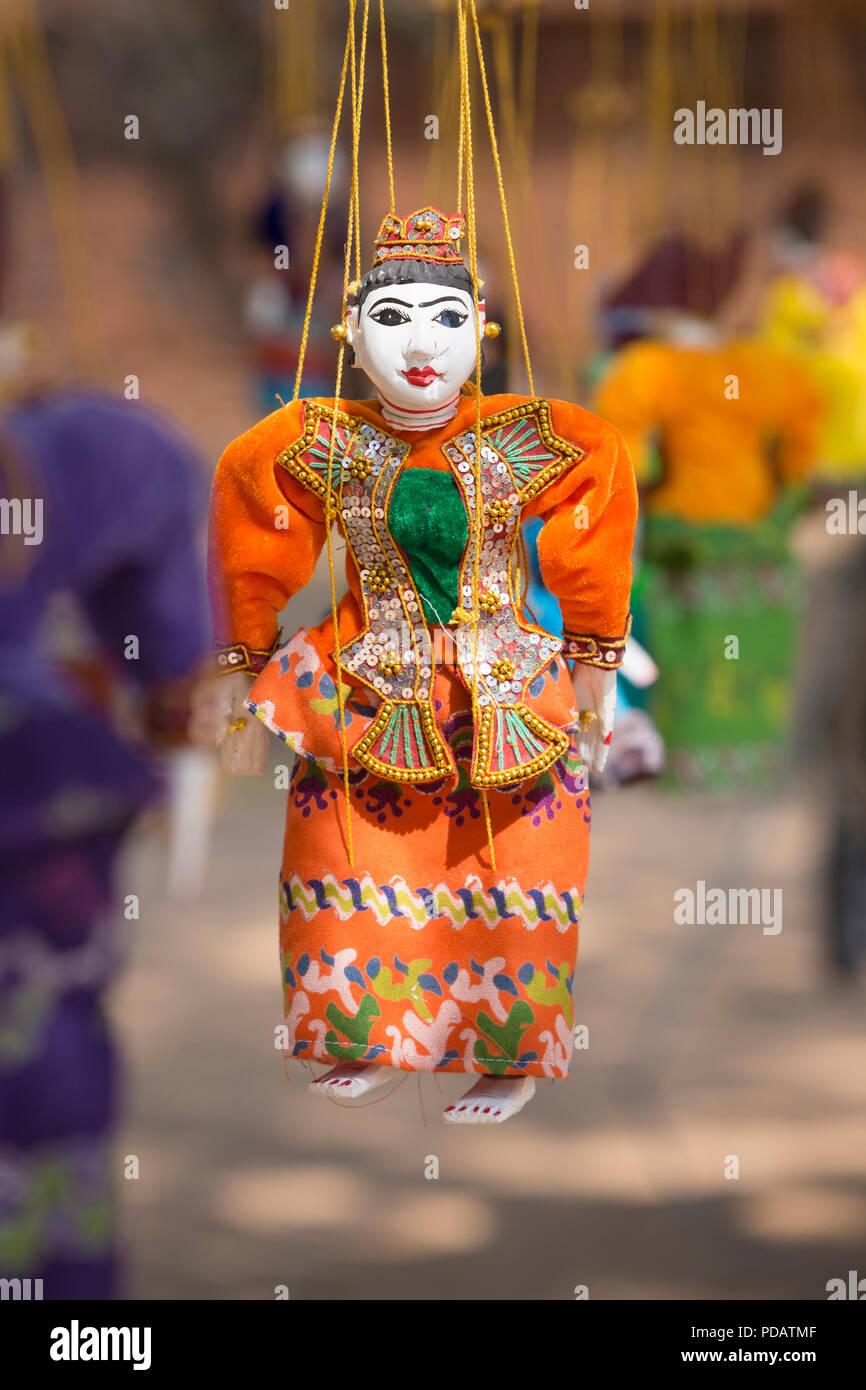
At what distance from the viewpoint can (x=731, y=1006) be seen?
602cm

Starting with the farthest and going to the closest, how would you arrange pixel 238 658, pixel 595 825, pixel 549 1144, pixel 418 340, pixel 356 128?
pixel 595 825
pixel 549 1144
pixel 238 658
pixel 418 340
pixel 356 128

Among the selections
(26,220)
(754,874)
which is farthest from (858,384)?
(26,220)

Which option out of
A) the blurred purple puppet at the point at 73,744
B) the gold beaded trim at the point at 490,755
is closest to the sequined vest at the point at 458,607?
the gold beaded trim at the point at 490,755

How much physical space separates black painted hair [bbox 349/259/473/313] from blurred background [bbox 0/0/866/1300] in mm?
112

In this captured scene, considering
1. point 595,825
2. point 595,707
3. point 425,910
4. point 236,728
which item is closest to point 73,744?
point 236,728

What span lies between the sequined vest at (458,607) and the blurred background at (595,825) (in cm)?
18

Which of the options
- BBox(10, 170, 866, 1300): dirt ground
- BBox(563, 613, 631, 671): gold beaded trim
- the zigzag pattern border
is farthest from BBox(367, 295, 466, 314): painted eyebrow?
BBox(10, 170, 866, 1300): dirt ground

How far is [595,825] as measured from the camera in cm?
802

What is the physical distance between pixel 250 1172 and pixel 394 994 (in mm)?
3226

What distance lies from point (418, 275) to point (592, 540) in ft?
1.05

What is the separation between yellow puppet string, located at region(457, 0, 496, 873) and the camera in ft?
6.29

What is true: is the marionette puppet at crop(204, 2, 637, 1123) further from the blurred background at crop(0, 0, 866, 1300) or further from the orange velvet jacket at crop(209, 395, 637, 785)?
the blurred background at crop(0, 0, 866, 1300)

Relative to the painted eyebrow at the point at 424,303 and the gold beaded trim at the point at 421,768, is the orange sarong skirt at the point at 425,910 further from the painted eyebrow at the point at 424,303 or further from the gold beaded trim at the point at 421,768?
the painted eyebrow at the point at 424,303

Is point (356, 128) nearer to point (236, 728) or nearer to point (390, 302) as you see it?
point (390, 302)
